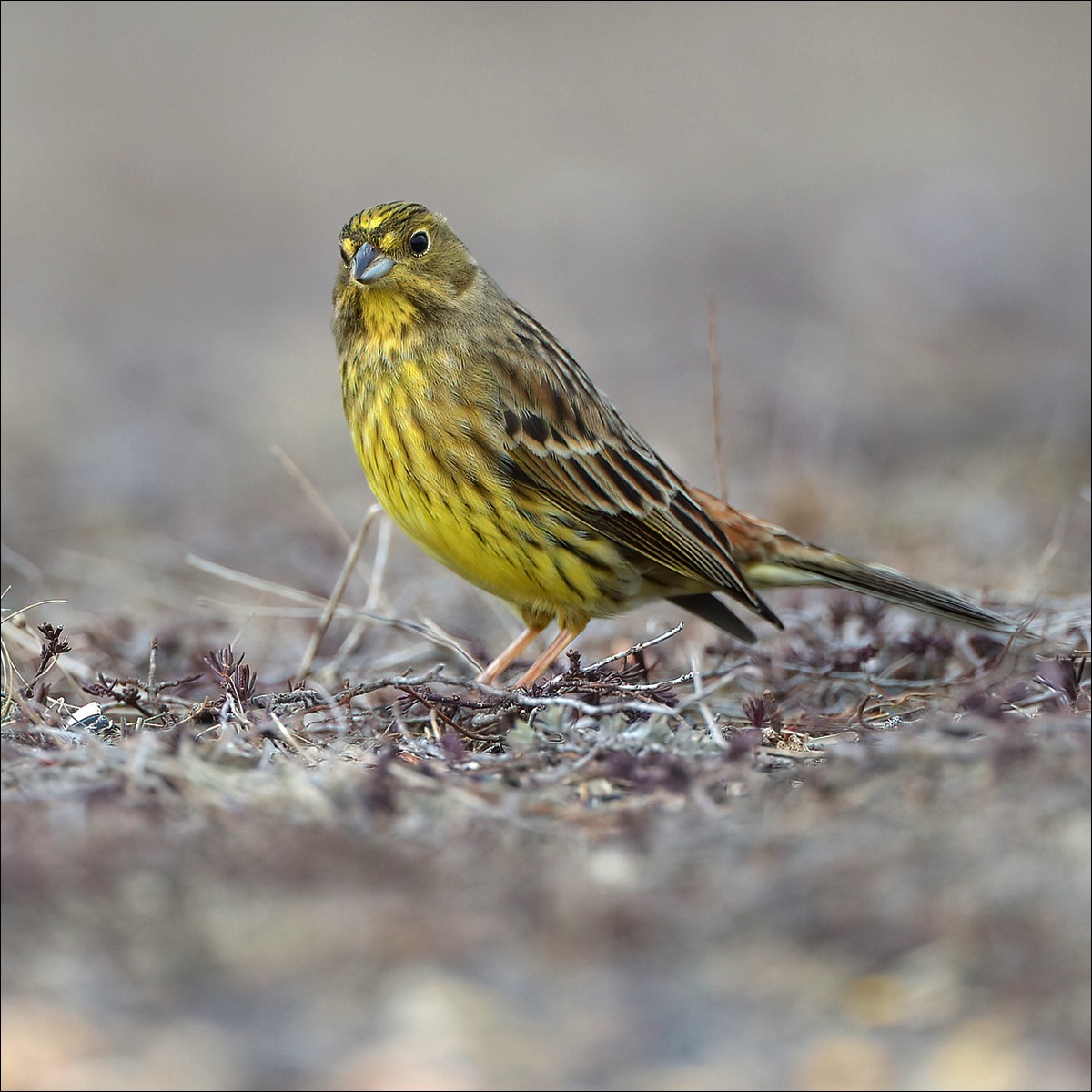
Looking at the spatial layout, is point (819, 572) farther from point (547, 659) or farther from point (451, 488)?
point (451, 488)

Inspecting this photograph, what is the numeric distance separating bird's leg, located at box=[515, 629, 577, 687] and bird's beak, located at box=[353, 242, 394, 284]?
156 cm

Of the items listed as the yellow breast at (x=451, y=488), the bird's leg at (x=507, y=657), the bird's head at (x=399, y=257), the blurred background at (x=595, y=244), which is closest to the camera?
the yellow breast at (x=451, y=488)

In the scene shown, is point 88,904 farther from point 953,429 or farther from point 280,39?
point 280,39

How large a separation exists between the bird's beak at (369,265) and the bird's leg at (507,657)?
1510 mm

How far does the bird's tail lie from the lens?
5.37m

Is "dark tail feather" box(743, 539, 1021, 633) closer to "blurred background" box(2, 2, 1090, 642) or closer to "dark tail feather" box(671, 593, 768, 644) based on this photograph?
"dark tail feather" box(671, 593, 768, 644)

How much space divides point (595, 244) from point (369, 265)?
13.1 m

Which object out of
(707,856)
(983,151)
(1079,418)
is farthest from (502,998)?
(983,151)

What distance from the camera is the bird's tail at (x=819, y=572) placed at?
17.6ft

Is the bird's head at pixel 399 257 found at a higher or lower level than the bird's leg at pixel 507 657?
higher

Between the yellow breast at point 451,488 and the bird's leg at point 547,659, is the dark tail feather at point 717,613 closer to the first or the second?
the bird's leg at point 547,659

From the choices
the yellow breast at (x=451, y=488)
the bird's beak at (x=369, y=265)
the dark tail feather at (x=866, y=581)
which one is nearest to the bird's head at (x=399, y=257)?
the bird's beak at (x=369, y=265)

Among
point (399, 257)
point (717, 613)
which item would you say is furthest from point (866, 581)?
point (399, 257)

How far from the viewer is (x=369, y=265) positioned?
5.30 metres
